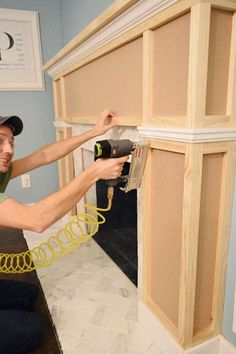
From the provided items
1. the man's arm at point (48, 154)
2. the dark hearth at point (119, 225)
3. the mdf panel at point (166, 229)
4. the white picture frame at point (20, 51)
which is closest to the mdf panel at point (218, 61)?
the mdf panel at point (166, 229)

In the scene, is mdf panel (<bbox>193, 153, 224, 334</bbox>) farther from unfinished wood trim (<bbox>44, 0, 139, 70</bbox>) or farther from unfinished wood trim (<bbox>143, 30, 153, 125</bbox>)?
unfinished wood trim (<bbox>44, 0, 139, 70</bbox>)

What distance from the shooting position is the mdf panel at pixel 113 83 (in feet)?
3.69

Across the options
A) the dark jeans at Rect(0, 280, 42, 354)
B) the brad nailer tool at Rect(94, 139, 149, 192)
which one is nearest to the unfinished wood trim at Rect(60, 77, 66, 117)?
the brad nailer tool at Rect(94, 139, 149, 192)

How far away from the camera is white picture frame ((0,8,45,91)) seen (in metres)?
2.37

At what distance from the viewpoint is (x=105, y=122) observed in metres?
1.37

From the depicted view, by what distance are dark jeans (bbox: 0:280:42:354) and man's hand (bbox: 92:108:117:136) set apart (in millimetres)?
910

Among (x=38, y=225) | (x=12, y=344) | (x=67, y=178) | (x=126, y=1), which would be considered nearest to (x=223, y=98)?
(x=126, y=1)

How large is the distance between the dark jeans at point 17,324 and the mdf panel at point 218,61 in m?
1.14

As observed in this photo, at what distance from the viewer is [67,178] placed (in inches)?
95.3

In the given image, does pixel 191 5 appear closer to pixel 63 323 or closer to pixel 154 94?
pixel 154 94

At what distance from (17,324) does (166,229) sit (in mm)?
753

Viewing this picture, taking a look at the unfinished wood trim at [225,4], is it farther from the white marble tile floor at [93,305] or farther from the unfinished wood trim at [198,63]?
the white marble tile floor at [93,305]

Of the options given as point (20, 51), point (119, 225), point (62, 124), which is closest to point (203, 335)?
point (119, 225)

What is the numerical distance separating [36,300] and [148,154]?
1077 millimetres
